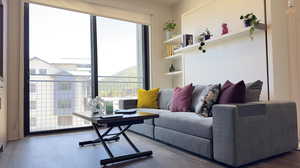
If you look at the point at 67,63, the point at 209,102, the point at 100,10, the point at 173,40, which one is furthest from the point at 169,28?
the point at 209,102

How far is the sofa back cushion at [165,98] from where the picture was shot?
3696mm

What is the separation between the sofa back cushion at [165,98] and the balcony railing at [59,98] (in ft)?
2.89

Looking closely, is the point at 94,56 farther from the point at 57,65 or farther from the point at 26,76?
the point at 26,76

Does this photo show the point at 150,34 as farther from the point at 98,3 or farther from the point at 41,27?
the point at 41,27

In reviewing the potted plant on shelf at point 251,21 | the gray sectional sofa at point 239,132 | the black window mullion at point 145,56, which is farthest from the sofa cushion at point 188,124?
the black window mullion at point 145,56

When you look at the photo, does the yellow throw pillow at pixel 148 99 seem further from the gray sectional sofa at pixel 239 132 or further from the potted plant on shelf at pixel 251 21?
the potted plant on shelf at pixel 251 21

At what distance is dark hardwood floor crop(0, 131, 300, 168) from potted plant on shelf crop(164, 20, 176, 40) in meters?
2.68

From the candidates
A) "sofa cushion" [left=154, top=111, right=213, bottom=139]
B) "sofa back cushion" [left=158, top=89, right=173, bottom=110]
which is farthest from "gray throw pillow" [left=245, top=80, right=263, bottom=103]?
"sofa back cushion" [left=158, top=89, right=173, bottom=110]

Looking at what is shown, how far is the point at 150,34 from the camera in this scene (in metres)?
4.83

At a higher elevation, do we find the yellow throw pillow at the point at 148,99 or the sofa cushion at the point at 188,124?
the yellow throw pillow at the point at 148,99

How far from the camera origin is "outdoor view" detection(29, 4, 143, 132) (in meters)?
3.83

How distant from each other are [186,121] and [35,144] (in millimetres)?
2155

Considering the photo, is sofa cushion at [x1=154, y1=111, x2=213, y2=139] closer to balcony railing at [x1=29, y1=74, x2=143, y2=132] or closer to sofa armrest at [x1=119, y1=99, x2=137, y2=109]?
sofa armrest at [x1=119, y1=99, x2=137, y2=109]

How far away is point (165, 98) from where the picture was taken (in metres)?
3.78
